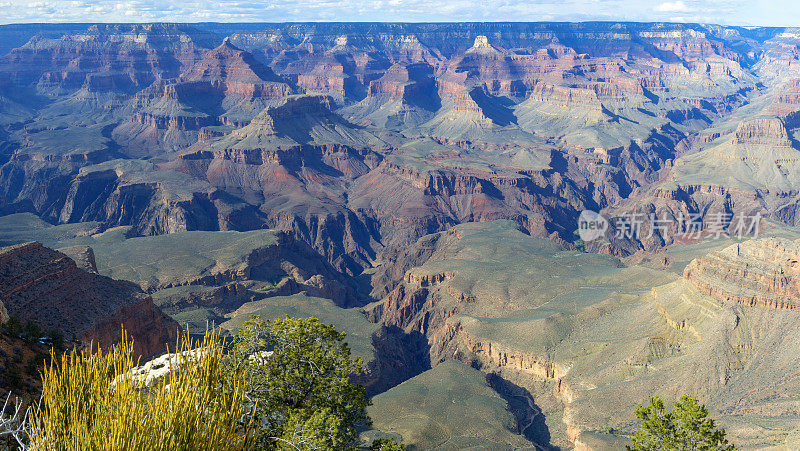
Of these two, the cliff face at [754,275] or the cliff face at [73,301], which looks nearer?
the cliff face at [73,301]

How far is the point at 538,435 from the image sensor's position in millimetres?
77125

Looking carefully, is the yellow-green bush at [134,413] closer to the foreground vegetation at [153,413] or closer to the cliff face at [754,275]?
the foreground vegetation at [153,413]

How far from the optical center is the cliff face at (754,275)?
81375mm

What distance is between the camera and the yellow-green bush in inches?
715

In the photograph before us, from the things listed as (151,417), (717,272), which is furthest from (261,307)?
(151,417)

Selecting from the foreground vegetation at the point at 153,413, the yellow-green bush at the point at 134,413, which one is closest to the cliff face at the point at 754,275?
the foreground vegetation at the point at 153,413

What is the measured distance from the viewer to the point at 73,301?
7244 centimetres

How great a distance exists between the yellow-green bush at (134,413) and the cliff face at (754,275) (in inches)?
3230

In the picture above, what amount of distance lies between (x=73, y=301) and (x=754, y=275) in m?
91.7

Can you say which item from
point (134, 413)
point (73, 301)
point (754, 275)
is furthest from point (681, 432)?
point (73, 301)

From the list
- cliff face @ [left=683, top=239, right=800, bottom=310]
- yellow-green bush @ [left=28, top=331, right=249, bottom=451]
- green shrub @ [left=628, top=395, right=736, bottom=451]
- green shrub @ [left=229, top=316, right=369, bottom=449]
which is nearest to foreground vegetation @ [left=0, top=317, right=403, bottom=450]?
yellow-green bush @ [left=28, top=331, right=249, bottom=451]

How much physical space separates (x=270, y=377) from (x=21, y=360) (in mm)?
19364

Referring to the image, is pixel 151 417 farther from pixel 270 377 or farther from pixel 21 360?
pixel 21 360

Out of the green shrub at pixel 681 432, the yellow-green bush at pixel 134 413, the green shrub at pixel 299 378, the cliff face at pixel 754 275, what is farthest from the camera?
the cliff face at pixel 754 275
